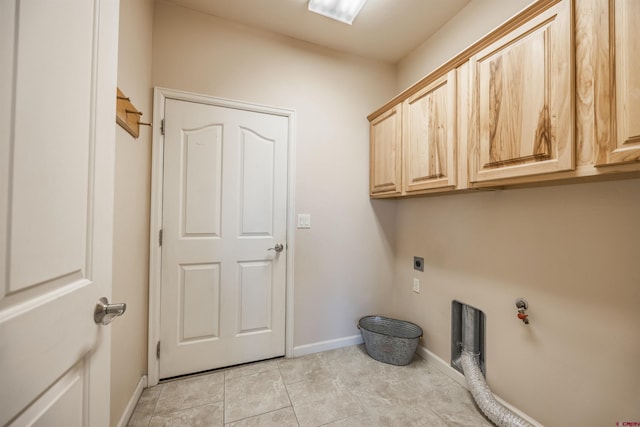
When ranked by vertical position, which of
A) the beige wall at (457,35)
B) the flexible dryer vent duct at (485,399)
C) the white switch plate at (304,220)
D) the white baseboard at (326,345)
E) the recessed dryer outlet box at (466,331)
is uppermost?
the beige wall at (457,35)

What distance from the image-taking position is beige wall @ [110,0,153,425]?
1254 mm

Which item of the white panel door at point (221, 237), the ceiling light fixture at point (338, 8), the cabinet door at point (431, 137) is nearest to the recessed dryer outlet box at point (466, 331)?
the cabinet door at point (431, 137)

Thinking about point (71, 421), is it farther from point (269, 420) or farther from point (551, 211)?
point (551, 211)

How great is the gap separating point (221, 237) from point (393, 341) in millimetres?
1569

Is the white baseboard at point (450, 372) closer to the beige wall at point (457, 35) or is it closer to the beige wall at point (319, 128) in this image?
the beige wall at point (319, 128)

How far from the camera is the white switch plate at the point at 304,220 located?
213cm

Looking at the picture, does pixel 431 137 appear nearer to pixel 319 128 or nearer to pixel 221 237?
pixel 319 128

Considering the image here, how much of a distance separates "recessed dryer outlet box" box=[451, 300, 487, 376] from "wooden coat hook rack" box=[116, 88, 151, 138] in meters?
2.34

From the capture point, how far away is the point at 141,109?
5.14 feet

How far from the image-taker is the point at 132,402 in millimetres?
1472

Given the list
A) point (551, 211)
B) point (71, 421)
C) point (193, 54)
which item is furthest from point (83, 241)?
point (551, 211)

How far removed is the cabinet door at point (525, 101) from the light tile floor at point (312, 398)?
4.65 feet

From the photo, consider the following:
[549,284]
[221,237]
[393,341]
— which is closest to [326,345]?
[393,341]

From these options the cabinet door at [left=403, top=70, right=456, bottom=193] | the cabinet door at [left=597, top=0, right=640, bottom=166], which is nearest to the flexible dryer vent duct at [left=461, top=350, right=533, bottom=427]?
the cabinet door at [left=403, top=70, right=456, bottom=193]
